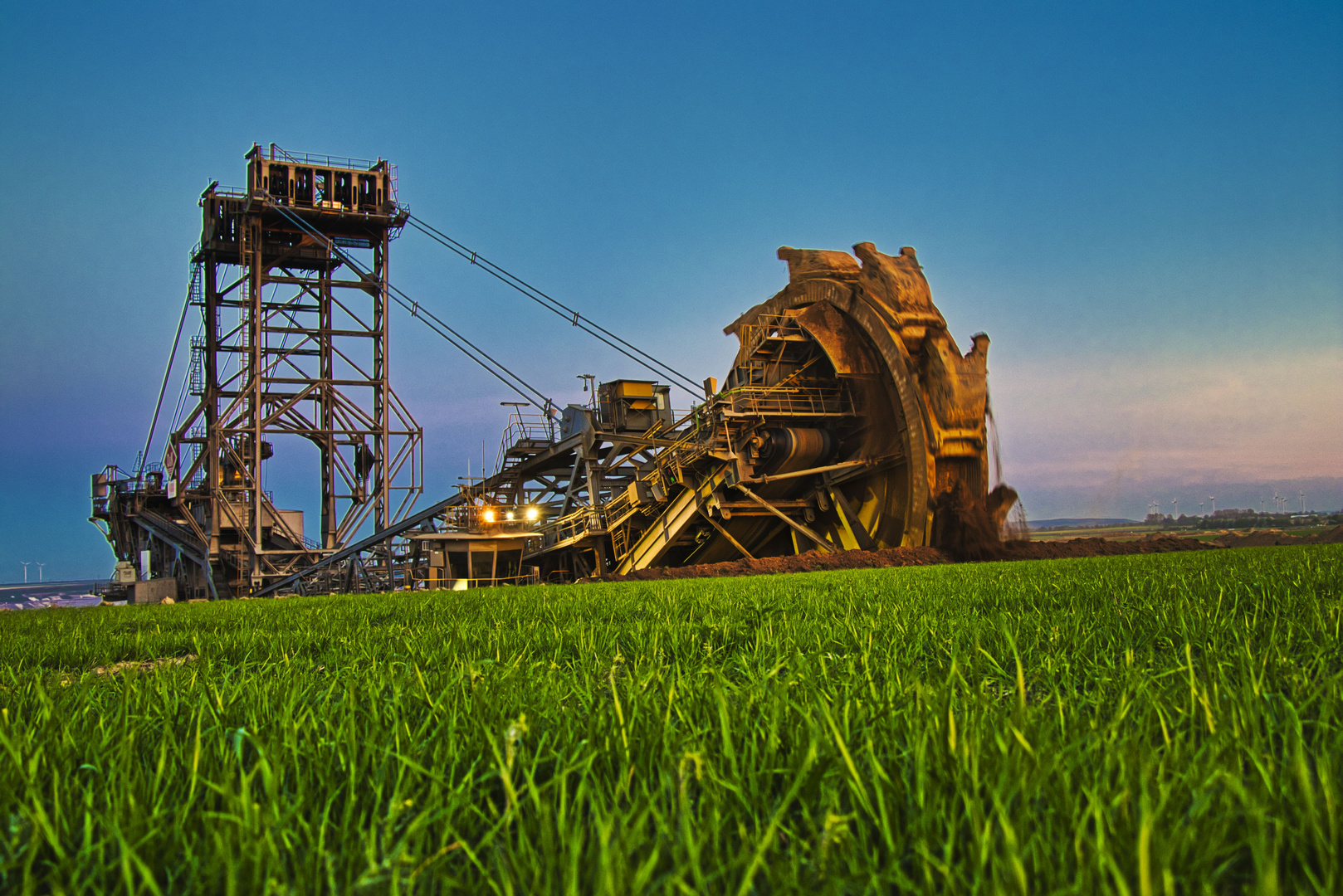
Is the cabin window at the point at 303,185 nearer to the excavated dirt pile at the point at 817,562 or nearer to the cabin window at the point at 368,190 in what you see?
the cabin window at the point at 368,190

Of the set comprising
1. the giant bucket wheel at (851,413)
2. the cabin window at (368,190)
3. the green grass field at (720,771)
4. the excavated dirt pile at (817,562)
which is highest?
the cabin window at (368,190)

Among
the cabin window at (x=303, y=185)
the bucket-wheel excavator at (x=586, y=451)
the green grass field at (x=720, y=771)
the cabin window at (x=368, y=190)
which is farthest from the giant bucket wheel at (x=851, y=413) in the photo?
the cabin window at (x=303, y=185)

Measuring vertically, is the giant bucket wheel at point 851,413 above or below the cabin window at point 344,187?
below

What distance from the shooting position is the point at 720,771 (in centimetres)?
146

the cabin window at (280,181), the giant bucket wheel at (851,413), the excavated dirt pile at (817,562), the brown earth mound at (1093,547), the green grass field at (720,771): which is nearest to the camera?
the green grass field at (720,771)

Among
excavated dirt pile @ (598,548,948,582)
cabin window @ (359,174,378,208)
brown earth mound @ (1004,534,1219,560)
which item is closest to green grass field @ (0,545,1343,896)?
excavated dirt pile @ (598,548,948,582)

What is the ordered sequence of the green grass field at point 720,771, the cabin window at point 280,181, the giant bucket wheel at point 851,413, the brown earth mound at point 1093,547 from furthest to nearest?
the cabin window at point 280,181, the giant bucket wheel at point 851,413, the brown earth mound at point 1093,547, the green grass field at point 720,771

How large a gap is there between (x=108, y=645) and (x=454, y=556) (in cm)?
2649

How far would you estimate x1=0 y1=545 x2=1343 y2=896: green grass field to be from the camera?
41.6 inches

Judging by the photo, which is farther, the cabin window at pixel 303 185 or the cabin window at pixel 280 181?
the cabin window at pixel 303 185

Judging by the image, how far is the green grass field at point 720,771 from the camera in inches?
41.6

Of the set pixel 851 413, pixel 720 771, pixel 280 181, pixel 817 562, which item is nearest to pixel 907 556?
pixel 817 562

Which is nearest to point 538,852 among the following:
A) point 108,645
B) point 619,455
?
point 108,645

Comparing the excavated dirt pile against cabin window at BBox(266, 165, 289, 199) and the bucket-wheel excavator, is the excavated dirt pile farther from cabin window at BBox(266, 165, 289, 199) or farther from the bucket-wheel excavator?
cabin window at BBox(266, 165, 289, 199)
